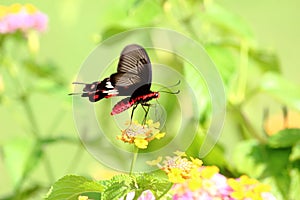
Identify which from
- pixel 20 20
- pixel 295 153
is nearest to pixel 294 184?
pixel 295 153

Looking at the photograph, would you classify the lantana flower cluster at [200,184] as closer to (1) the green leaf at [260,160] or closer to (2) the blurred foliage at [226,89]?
(2) the blurred foliage at [226,89]

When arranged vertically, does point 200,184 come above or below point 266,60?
below

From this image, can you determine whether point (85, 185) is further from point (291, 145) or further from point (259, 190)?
point (291, 145)

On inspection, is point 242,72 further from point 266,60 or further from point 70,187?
point 70,187

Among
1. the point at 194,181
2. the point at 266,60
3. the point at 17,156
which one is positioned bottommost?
the point at 17,156

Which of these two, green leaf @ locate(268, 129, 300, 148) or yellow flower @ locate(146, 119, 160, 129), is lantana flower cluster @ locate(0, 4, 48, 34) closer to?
green leaf @ locate(268, 129, 300, 148)

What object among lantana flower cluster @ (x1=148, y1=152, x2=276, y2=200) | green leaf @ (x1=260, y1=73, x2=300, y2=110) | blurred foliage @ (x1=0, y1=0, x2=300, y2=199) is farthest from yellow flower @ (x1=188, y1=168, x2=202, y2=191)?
green leaf @ (x1=260, y1=73, x2=300, y2=110)

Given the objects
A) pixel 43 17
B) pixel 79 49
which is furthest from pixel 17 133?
pixel 43 17
